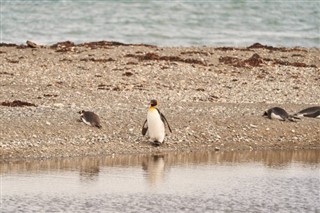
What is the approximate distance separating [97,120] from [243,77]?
8.96 meters

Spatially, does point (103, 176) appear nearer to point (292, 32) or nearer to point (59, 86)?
point (59, 86)

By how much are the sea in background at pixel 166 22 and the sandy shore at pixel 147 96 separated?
37.9 ft

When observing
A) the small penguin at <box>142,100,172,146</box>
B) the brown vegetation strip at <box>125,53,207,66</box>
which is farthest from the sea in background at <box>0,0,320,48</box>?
the small penguin at <box>142,100,172,146</box>

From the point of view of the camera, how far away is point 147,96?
2373 centimetres

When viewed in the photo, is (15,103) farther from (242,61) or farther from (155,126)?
(242,61)

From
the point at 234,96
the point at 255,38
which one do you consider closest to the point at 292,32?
the point at 255,38

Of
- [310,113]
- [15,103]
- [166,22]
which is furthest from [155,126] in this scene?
[166,22]

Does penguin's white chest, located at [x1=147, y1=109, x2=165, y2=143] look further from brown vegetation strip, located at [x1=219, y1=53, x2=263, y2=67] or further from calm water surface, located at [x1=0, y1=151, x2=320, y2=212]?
brown vegetation strip, located at [x1=219, y1=53, x2=263, y2=67]

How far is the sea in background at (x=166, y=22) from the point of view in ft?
148

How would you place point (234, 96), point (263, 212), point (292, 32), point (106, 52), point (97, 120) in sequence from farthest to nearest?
point (292, 32) → point (106, 52) → point (234, 96) → point (97, 120) → point (263, 212)

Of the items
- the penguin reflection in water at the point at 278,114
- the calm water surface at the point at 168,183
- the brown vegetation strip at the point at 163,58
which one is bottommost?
the calm water surface at the point at 168,183

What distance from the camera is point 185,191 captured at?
1598 cm

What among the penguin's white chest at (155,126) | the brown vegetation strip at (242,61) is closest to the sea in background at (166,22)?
the brown vegetation strip at (242,61)

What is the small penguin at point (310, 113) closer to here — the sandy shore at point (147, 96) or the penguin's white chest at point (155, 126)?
the sandy shore at point (147, 96)
